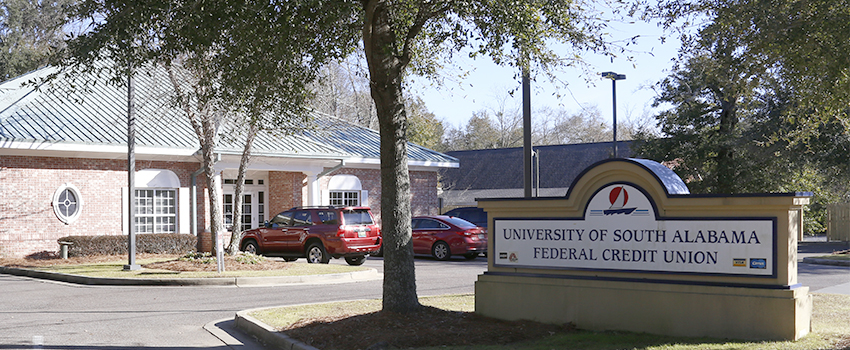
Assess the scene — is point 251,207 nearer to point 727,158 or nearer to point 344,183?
point 344,183

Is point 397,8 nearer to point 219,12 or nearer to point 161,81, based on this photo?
point 219,12

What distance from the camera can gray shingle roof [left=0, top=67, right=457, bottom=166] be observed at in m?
21.4

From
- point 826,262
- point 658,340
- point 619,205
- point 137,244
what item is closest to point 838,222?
point 826,262

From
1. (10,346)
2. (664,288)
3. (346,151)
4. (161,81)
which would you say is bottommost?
(10,346)

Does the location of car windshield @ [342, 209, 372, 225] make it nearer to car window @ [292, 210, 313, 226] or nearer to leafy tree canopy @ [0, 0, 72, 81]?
car window @ [292, 210, 313, 226]

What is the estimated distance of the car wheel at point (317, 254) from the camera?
20078 mm

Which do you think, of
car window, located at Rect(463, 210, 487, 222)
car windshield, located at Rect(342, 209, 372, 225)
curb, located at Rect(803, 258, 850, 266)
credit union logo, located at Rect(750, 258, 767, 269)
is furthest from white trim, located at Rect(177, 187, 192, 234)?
credit union logo, located at Rect(750, 258, 767, 269)

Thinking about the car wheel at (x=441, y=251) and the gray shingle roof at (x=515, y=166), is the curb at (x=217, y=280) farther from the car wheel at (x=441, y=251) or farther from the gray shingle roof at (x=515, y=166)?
the gray shingle roof at (x=515, y=166)

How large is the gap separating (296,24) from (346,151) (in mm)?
17732

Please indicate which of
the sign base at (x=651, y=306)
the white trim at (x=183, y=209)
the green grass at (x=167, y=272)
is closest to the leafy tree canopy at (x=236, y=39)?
the sign base at (x=651, y=306)

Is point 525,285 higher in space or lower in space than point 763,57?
lower

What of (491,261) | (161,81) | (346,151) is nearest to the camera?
(491,261)

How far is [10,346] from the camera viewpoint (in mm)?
8656

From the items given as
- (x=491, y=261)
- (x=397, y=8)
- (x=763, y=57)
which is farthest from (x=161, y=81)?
(x=763, y=57)
